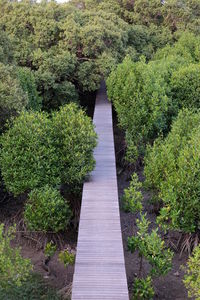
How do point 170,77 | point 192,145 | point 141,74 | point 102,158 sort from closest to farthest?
1. point 192,145
2. point 102,158
3. point 141,74
4. point 170,77

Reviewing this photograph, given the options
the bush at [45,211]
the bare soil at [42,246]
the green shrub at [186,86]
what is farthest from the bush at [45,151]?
the green shrub at [186,86]

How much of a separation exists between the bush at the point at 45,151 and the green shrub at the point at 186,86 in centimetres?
617

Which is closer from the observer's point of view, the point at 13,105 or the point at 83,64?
the point at 13,105

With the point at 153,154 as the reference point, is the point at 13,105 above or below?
above

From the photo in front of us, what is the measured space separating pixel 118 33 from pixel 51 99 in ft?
14.8

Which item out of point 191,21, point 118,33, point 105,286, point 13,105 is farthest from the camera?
point 191,21

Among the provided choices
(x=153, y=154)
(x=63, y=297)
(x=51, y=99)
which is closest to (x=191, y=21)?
(x=51, y=99)

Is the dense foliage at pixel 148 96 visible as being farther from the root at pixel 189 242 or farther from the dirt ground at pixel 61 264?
the root at pixel 189 242

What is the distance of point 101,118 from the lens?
15.2 meters

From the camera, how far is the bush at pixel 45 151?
10.1 meters

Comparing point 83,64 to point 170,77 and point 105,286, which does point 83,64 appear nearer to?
point 170,77

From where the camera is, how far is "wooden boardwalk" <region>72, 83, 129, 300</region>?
6.85 metres

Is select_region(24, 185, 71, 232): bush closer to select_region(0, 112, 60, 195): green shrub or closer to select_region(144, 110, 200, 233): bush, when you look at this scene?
select_region(0, 112, 60, 195): green shrub

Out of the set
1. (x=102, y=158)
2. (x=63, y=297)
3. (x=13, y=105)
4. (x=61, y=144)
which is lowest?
(x=63, y=297)
